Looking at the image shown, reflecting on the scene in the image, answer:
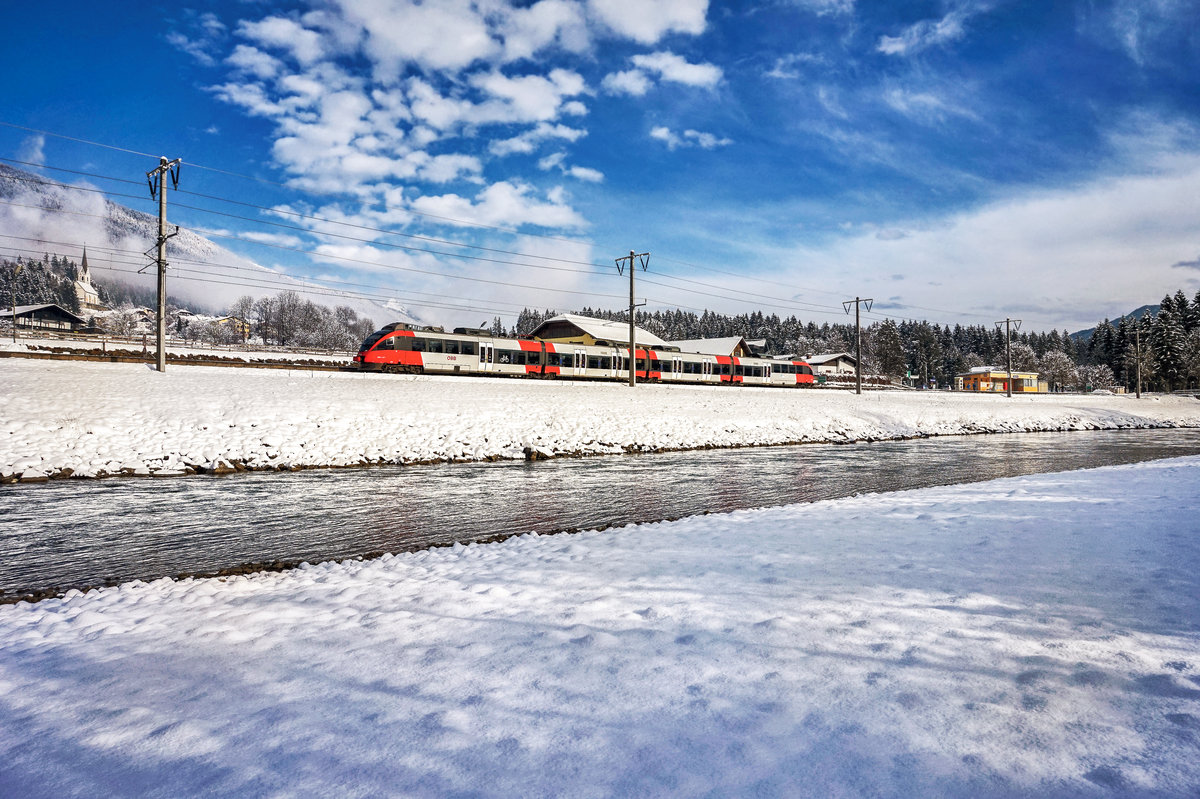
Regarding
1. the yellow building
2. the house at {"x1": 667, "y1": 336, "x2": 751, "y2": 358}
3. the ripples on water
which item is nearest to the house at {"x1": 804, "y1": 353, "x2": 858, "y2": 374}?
the yellow building

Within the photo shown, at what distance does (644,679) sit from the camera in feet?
12.2

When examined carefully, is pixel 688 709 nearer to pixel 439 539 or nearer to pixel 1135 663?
pixel 1135 663

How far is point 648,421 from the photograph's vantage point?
26.2m

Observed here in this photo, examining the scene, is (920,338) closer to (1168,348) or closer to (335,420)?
(1168,348)

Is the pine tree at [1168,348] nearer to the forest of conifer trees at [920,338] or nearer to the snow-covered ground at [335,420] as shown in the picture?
the forest of conifer trees at [920,338]

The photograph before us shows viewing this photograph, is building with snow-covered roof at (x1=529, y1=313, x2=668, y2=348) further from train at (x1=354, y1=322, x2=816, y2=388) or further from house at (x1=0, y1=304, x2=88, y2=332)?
house at (x1=0, y1=304, x2=88, y2=332)

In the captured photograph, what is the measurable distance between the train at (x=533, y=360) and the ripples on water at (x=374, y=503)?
76.2 ft

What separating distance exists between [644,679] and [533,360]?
44.3 metres

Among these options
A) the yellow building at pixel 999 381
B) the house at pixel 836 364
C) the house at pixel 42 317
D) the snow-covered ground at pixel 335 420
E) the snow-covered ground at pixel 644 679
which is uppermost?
the house at pixel 42 317

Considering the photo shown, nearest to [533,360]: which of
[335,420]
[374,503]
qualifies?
[335,420]

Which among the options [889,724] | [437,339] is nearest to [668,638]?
[889,724]

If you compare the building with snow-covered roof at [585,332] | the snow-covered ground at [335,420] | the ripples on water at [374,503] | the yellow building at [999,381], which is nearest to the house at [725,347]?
the building with snow-covered roof at [585,332]

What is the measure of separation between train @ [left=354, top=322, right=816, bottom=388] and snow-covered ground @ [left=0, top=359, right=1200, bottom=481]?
28.1 feet

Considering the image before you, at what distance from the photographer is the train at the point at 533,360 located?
39.2 meters
